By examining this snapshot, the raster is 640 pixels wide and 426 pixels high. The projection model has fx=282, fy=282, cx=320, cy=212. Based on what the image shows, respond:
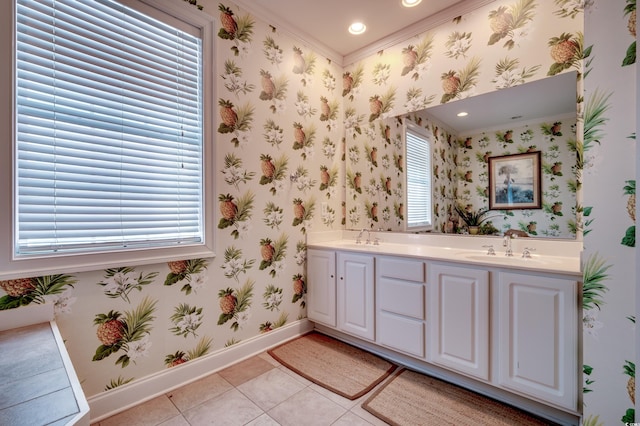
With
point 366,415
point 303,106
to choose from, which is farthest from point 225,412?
point 303,106

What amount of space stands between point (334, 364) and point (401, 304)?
27.0 inches

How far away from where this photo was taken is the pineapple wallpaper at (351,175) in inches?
47.4

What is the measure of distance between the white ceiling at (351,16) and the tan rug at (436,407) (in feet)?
8.84

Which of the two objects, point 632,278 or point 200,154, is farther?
point 200,154

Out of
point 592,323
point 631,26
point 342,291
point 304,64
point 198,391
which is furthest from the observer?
point 304,64

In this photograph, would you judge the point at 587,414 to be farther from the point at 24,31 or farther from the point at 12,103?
the point at 24,31

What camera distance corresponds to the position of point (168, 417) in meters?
1.58

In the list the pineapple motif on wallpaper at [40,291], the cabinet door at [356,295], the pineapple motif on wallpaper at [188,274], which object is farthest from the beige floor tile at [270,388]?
the pineapple motif on wallpaper at [40,291]

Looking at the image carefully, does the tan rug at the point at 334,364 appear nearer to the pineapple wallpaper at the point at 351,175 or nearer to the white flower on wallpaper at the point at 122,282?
the pineapple wallpaper at the point at 351,175

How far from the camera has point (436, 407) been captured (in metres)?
1.65

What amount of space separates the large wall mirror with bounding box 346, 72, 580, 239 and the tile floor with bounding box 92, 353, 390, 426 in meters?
1.50

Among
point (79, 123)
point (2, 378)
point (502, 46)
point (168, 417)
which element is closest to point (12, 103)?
point (79, 123)

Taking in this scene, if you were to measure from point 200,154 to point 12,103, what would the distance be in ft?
2.96

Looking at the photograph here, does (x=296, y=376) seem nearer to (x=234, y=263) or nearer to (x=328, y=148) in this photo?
(x=234, y=263)
